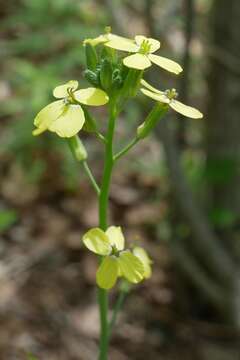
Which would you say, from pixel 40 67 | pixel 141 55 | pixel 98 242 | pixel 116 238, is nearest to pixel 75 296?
pixel 40 67

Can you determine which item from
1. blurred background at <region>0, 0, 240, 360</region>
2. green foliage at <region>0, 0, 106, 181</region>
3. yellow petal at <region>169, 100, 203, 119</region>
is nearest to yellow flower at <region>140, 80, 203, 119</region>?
yellow petal at <region>169, 100, 203, 119</region>

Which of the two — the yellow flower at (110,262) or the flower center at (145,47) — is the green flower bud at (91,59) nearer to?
the flower center at (145,47)

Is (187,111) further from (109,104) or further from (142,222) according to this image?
(142,222)

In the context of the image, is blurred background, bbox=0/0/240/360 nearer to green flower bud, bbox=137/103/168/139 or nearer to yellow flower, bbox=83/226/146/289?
green flower bud, bbox=137/103/168/139

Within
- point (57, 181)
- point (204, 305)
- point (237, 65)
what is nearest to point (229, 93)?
point (237, 65)

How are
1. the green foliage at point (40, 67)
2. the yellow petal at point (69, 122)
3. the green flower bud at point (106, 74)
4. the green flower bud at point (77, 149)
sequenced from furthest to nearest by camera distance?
the green foliage at point (40, 67) < the green flower bud at point (77, 149) < the green flower bud at point (106, 74) < the yellow petal at point (69, 122)

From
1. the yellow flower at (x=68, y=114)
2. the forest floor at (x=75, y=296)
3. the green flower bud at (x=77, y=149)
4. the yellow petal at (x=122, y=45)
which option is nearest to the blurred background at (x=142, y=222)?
the forest floor at (x=75, y=296)
